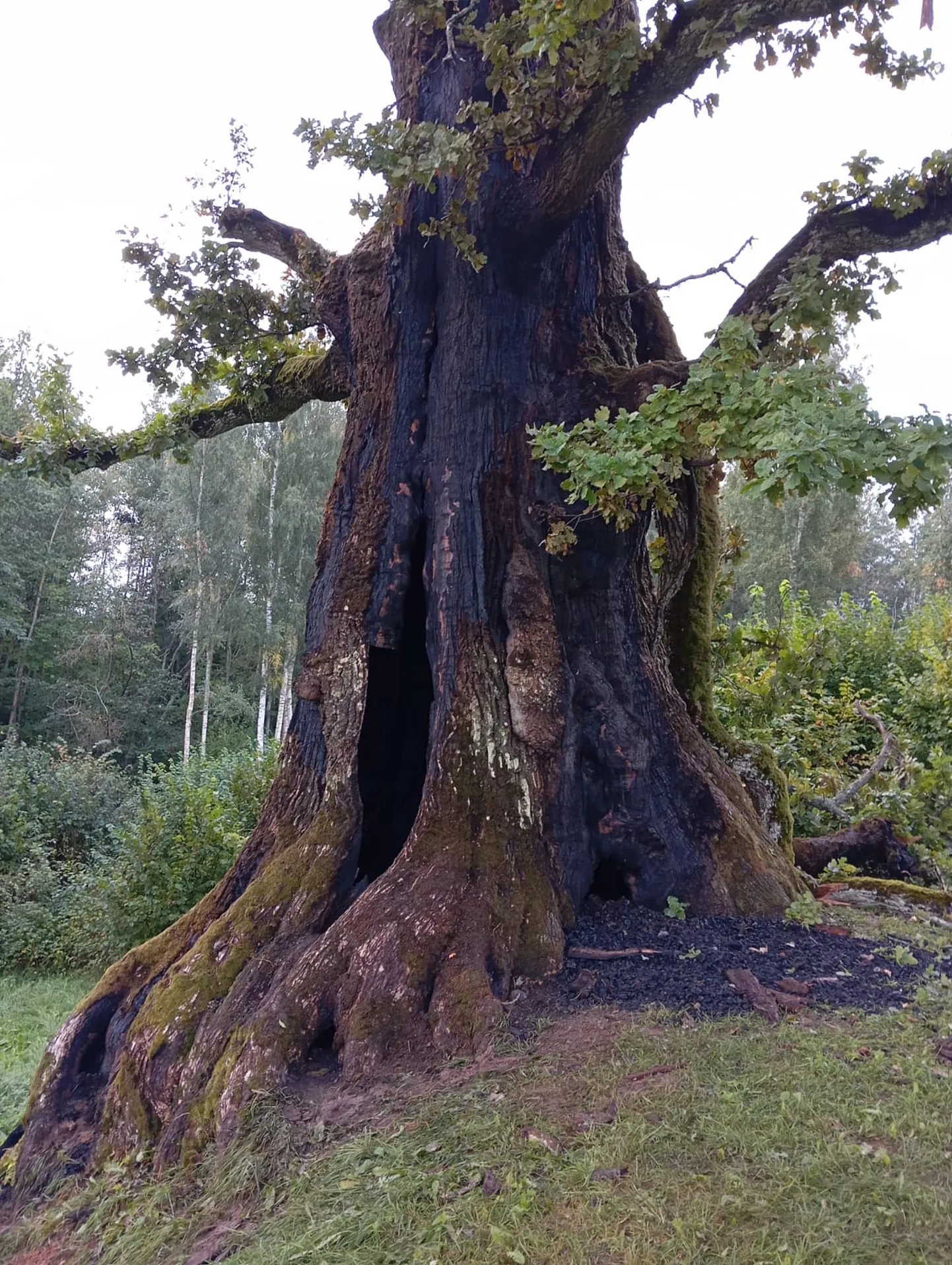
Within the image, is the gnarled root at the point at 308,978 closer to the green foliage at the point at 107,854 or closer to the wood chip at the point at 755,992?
the wood chip at the point at 755,992

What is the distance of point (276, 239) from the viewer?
5914 millimetres

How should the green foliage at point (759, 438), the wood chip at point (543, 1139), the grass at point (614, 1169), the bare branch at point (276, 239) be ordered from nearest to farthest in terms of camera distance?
the grass at point (614, 1169)
the wood chip at point (543, 1139)
the green foliage at point (759, 438)
the bare branch at point (276, 239)

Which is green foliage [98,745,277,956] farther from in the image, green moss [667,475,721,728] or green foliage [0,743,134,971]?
green moss [667,475,721,728]

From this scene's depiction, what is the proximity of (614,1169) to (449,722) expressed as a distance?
2.26 meters

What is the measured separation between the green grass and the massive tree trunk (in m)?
2.11

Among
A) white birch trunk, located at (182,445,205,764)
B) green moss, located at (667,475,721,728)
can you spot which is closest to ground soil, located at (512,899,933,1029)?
green moss, located at (667,475,721,728)

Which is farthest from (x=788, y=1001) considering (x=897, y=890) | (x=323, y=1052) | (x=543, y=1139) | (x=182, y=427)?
(x=182, y=427)

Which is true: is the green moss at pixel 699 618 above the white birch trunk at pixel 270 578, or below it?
below

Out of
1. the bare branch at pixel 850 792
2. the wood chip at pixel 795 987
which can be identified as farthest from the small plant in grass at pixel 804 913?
the bare branch at pixel 850 792

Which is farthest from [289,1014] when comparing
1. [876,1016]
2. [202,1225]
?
[876,1016]

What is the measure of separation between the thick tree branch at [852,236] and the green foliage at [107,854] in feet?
21.5

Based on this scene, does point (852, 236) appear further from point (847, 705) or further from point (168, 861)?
point (168, 861)

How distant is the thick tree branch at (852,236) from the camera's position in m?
4.34

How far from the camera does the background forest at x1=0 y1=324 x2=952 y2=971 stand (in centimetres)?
866
